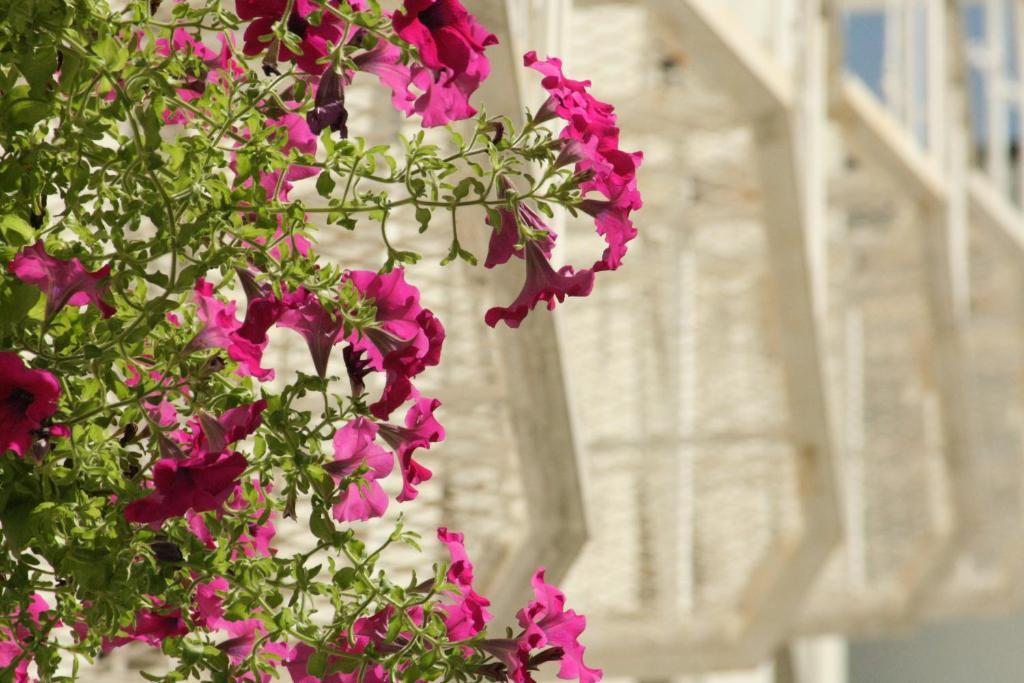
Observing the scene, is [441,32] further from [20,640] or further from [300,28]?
[20,640]

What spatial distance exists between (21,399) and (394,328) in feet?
1.13

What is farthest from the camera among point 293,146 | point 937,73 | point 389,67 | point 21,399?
point 937,73

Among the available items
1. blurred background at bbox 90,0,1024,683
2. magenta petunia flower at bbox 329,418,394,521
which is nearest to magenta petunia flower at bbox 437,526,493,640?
magenta petunia flower at bbox 329,418,394,521

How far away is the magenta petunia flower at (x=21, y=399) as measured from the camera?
1423 millimetres

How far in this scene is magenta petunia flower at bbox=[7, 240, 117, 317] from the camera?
1.51 m

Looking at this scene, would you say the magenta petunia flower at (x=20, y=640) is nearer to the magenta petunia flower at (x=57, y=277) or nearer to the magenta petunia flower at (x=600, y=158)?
the magenta petunia flower at (x=57, y=277)

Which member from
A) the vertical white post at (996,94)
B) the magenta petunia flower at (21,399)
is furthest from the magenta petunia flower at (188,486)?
the vertical white post at (996,94)

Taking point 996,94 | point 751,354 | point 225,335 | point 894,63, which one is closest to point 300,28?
point 225,335

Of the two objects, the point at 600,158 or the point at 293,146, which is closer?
the point at 600,158

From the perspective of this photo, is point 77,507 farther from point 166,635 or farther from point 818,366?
point 818,366

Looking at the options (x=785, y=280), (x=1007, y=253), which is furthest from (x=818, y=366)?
(x=1007, y=253)

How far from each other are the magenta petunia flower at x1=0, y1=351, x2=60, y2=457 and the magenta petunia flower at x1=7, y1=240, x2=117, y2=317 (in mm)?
97

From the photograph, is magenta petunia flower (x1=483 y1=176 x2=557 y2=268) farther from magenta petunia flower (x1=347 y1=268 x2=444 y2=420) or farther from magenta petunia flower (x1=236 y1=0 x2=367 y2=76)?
magenta petunia flower (x1=236 y1=0 x2=367 y2=76)

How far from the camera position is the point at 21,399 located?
56.6 inches
